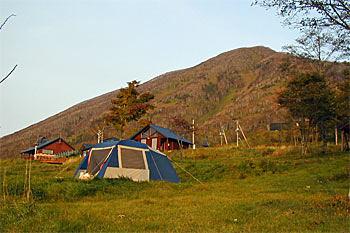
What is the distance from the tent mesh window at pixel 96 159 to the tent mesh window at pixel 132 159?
0.72 m

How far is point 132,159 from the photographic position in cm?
1383

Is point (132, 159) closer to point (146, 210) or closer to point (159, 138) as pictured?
point (146, 210)

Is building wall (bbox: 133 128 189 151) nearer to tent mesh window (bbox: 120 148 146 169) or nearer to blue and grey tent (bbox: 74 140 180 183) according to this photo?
blue and grey tent (bbox: 74 140 180 183)

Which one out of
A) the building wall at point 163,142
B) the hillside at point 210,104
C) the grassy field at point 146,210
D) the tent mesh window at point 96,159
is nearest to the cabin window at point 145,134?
the building wall at point 163,142

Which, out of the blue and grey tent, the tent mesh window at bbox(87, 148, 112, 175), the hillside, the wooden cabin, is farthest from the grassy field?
the hillside

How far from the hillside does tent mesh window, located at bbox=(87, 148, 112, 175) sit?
51.4 m

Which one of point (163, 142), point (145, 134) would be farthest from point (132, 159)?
point (145, 134)

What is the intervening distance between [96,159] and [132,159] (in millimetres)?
1839

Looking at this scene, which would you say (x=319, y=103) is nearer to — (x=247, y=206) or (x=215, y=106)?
(x=247, y=206)

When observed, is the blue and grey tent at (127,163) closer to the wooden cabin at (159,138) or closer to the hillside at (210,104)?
the wooden cabin at (159,138)

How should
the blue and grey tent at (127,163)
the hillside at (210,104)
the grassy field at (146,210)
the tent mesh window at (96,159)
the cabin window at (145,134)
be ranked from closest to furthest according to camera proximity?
the grassy field at (146,210) < the blue and grey tent at (127,163) < the tent mesh window at (96,159) < the cabin window at (145,134) < the hillside at (210,104)

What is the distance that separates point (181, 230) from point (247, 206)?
2.77 meters

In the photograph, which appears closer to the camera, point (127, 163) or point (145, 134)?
point (127, 163)

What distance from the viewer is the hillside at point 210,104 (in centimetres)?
8725
